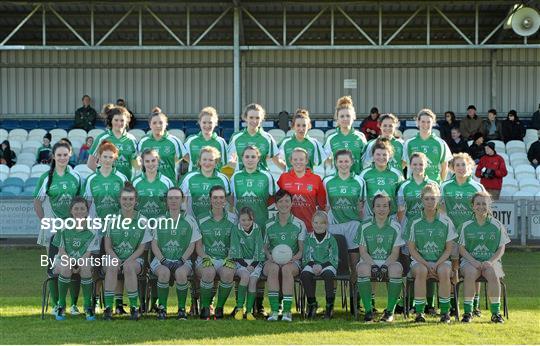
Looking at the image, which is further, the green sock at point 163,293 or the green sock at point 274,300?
the green sock at point 163,293

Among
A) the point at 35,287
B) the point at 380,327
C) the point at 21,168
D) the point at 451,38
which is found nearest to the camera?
the point at 380,327

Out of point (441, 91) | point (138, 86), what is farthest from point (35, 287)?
point (441, 91)

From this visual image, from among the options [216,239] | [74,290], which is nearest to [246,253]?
[216,239]

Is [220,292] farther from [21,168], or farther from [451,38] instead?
[451,38]

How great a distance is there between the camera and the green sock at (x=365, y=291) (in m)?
9.59

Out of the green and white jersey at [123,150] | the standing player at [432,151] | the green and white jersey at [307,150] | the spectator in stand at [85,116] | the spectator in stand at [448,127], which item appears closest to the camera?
the standing player at [432,151]

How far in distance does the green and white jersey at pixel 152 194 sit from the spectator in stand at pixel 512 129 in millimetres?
11683

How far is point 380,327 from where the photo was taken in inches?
365

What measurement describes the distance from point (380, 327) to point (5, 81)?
16.0 meters

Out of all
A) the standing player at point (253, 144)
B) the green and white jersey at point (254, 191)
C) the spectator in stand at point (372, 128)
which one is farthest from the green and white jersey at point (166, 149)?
the spectator in stand at point (372, 128)

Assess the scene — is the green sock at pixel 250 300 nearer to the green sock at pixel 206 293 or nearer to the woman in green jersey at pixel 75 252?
the green sock at pixel 206 293

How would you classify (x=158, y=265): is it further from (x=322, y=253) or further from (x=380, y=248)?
(x=380, y=248)

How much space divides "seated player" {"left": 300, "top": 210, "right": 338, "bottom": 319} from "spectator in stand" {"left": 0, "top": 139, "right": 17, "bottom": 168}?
1128 cm

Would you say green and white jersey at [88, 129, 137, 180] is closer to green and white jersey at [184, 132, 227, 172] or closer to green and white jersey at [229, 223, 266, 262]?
green and white jersey at [184, 132, 227, 172]
